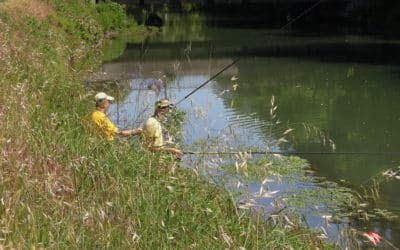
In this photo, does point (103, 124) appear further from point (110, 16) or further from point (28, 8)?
point (110, 16)

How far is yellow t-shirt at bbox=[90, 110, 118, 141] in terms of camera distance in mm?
7516

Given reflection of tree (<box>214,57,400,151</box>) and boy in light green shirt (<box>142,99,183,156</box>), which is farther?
reflection of tree (<box>214,57,400,151</box>)

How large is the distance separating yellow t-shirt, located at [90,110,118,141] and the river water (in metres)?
1.06

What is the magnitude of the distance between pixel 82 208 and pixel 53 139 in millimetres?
1641

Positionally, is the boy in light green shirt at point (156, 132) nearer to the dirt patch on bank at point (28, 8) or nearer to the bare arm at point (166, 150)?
the bare arm at point (166, 150)

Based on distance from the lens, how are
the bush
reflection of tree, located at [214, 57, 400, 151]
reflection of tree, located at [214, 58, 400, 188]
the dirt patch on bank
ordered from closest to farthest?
reflection of tree, located at [214, 58, 400, 188]
reflection of tree, located at [214, 57, 400, 151]
the dirt patch on bank
the bush

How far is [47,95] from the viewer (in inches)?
388

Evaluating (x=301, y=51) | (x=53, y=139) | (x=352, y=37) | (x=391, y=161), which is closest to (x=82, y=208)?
(x=53, y=139)

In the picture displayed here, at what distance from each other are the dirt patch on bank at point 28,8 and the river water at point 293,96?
3132 millimetres

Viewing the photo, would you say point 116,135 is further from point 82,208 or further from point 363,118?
point 363,118

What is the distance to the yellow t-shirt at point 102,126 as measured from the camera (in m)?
7.52

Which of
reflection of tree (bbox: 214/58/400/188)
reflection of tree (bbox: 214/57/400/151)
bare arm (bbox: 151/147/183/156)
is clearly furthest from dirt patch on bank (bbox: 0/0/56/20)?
bare arm (bbox: 151/147/183/156)

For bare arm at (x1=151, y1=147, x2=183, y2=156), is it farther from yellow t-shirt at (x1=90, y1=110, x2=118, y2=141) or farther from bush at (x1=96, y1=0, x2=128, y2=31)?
bush at (x1=96, y1=0, x2=128, y2=31)

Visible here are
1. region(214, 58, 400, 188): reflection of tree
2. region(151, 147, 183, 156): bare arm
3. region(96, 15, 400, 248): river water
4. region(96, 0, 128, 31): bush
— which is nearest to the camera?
region(151, 147, 183, 156): bare arm
